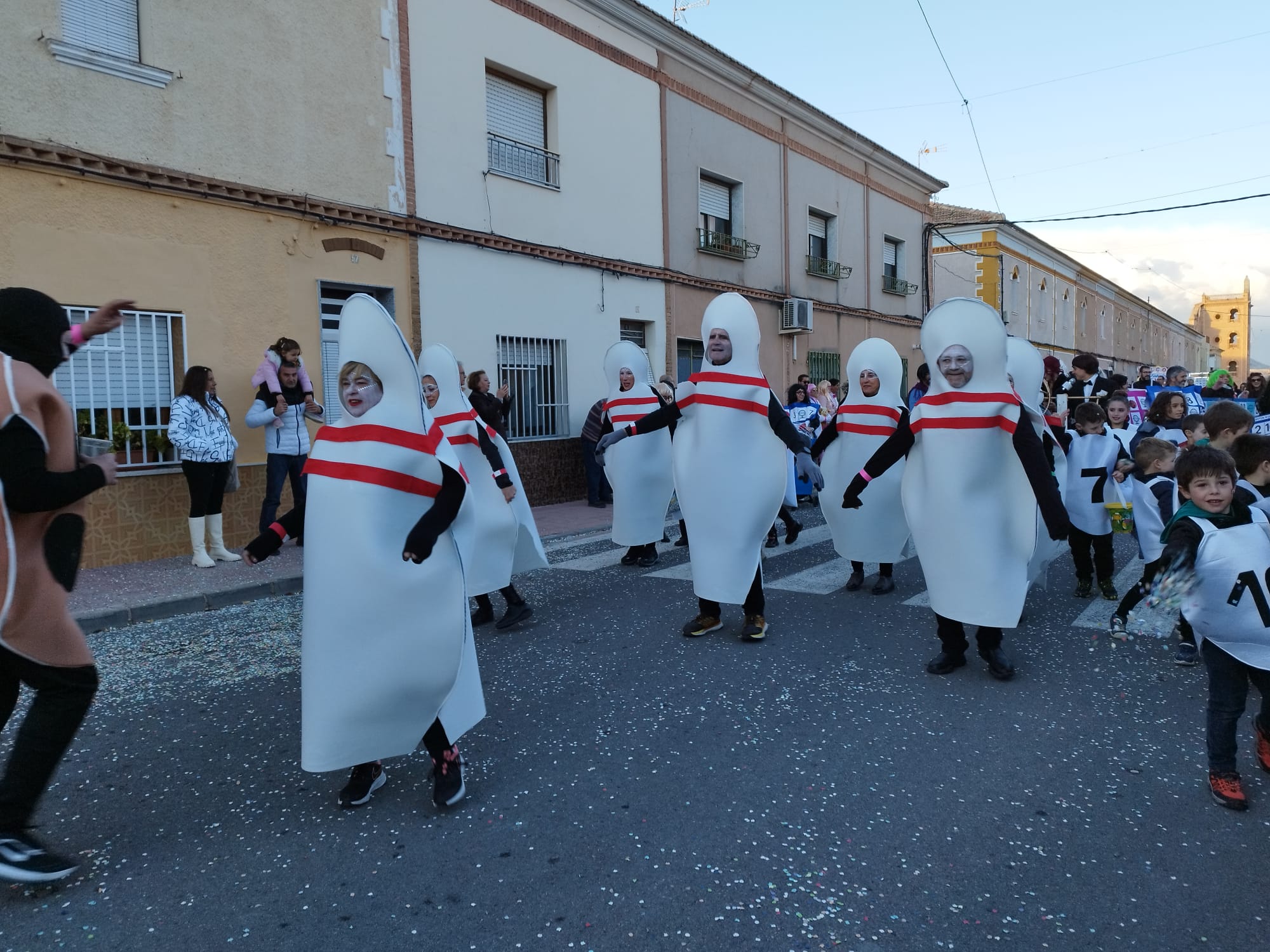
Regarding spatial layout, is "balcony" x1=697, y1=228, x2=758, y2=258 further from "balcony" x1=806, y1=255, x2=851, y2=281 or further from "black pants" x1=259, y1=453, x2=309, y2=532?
"black pants" x1=259, y1=453, x2=309, y2=532

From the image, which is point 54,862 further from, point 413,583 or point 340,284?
point 340,284

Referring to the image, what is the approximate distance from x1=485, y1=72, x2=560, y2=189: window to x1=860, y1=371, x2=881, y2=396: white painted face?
739cm

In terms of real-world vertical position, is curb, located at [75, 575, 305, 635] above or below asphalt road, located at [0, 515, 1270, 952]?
above

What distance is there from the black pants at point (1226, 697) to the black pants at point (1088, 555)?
3.45 meters

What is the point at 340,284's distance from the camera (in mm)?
10750

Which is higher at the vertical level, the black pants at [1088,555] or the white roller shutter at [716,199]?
the white roller shutter at [716,199]

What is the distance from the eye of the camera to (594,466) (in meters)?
13.3

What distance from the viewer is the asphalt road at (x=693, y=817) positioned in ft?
8.77

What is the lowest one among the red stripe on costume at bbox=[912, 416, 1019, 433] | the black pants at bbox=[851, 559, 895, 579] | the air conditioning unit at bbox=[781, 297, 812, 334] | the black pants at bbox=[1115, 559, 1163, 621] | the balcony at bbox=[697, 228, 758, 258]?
the black pants at bbox=[851, 559, 895, 579]

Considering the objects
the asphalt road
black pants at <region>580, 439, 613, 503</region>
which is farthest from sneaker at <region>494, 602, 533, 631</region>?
black pants at <region>580, 439, 613, 503</region>

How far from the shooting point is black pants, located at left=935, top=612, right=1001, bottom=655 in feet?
16.2

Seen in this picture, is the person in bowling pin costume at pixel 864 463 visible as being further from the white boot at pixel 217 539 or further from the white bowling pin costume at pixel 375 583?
the white boot at pixel 217 539

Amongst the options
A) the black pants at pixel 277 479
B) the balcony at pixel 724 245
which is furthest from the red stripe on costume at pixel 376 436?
the balcony at pixel 724 245

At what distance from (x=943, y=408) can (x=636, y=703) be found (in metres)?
2.21
